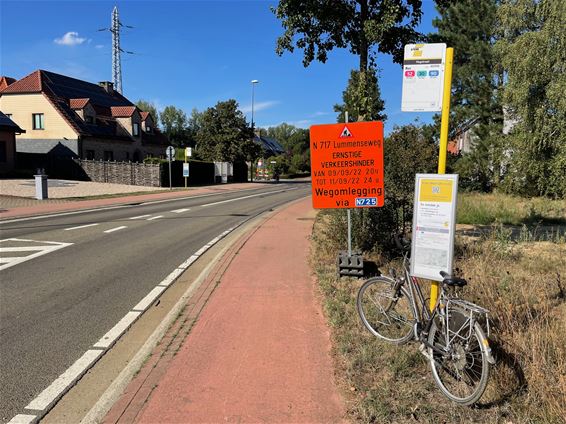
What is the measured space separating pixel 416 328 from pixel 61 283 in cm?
569

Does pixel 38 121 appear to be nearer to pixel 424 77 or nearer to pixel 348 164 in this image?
pixel 348 164

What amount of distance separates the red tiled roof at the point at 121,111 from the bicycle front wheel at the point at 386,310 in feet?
159

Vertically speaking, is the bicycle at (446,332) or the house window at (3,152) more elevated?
the house window at (3,152)

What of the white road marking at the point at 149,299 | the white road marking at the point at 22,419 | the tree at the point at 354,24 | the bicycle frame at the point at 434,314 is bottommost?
the white road marking at the point at 149,299

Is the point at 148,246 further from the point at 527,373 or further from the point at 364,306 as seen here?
the point at 527,373

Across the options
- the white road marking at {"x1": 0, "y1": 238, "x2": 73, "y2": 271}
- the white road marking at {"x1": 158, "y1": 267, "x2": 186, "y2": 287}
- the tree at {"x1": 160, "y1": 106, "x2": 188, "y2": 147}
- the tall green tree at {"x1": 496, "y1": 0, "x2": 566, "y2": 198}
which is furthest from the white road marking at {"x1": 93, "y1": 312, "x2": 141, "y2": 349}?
the tree at {"x1": 160, "y1": 106, "x2": 188, "y2": 147}

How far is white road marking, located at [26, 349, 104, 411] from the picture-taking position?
12.0ft

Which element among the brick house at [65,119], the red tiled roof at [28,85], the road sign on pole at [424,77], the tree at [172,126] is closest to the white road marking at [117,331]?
the road sign on pole at [424,77]

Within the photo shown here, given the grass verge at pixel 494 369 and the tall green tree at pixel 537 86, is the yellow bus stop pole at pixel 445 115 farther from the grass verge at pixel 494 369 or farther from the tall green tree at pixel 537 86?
the tall green tree at pixel 537 86

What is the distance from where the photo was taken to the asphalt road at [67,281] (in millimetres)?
4410

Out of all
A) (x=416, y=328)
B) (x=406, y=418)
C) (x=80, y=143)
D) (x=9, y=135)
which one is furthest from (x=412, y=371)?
(x=80, y=143)

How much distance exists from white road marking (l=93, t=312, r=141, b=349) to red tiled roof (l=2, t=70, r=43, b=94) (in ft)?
138

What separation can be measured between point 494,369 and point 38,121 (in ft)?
151

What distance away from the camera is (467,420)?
10.3ft
